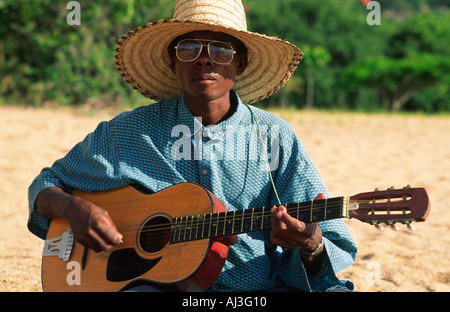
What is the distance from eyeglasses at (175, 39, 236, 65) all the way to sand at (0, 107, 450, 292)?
1.97 meters

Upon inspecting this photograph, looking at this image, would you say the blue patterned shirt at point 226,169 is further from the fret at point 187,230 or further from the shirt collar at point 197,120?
the fret at point 187,230

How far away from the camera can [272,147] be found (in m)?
2.78

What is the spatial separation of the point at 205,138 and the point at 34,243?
2.59 meters

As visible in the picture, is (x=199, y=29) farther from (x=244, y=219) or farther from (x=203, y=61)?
(x=244, y=219)

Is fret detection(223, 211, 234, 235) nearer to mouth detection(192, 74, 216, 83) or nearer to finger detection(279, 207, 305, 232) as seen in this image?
finger detection(279, 207, 305, 232)

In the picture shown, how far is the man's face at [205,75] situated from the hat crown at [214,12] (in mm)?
77

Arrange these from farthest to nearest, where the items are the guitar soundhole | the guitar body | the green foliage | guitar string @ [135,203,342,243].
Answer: the green foliage, the guitar soundhole, the guitar body, guitar string @ [135,203,342,243]

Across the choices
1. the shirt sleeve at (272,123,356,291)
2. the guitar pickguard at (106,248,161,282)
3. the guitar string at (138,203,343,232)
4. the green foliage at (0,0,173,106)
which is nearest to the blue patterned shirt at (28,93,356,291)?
the shirt sleeve at (272,123,356,291)

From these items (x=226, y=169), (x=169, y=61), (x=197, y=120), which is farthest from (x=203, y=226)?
(x=169, y=61)

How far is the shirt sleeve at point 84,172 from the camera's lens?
2822 millimetres

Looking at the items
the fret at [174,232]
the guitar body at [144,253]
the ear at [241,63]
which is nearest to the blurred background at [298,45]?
the ear at [241,63]

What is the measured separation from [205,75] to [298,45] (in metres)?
24.2

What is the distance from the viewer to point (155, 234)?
8.57ft

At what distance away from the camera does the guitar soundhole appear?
101 inches
